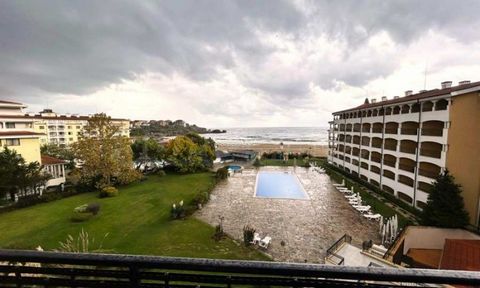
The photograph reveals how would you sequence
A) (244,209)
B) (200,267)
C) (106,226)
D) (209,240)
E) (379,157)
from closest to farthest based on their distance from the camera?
(200,267) → (209,240) → (106,226) → (244,209) → (379,157)

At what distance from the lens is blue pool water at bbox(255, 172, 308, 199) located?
993 inches

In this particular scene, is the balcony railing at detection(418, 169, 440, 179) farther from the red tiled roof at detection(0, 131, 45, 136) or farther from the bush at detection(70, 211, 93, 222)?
the red tiled roof at detection(0, 131, 45, 136)

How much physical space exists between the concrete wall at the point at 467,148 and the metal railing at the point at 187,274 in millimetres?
19266

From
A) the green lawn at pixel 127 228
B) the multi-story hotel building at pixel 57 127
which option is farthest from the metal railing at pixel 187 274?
the multi-story hotel building at pixel 57 127

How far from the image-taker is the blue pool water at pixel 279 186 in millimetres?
25219

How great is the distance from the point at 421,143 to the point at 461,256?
11644mm

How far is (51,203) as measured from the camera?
71.9 ft

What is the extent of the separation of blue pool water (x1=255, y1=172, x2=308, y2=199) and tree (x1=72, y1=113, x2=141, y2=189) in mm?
Result: 14766

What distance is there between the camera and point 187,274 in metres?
1.80

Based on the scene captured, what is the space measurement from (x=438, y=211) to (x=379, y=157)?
40.3ft

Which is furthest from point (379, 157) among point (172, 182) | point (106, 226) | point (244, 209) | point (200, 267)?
point (200, 267)

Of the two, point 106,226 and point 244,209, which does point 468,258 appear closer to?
point 244,209

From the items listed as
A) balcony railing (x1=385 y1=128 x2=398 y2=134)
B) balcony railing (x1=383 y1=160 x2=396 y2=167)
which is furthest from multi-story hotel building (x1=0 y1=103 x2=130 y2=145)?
balcony railing (x1=383 y1=160 x2=396 y2=167)

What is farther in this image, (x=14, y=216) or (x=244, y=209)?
(x=244, y=209)
